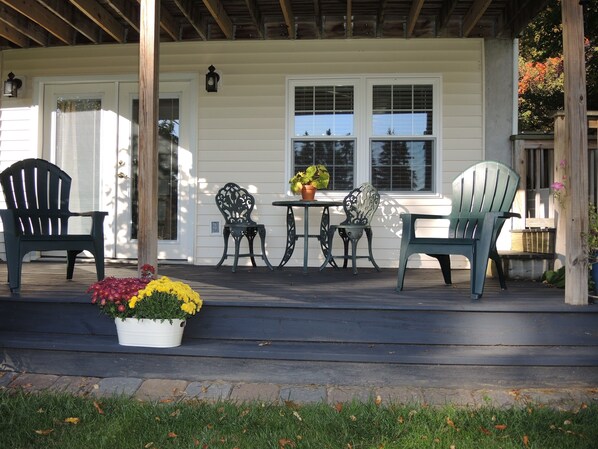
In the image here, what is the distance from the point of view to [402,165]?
5.94 meters

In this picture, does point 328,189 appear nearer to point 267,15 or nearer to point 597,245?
point 267,15

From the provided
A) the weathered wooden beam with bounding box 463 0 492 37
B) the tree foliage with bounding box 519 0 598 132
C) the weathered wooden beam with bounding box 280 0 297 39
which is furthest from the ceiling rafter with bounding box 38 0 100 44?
the tree foliage with bounding box 519 0 598 132

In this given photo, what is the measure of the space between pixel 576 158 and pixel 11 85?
549 cm

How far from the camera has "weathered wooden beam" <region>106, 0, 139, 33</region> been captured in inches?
204

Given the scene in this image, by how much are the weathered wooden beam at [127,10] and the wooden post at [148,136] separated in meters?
1.83

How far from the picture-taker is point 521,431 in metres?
2.39

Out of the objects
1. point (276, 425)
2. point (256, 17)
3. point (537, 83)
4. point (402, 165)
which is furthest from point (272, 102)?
point (537, 83)

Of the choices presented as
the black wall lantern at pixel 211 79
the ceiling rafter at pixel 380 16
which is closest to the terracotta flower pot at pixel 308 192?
the black wall lantern at pixel 211 79

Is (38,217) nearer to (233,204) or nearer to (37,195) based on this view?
(37,195)

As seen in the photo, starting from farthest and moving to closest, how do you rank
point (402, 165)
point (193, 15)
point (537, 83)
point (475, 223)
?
1. point (537, 83)
2. point (402, 165)
3. point (193, 15)
4. point (475, 223)

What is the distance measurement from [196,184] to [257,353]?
3.29 metres

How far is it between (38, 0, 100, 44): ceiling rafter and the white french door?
53 centimetres

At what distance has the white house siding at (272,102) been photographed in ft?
19.3

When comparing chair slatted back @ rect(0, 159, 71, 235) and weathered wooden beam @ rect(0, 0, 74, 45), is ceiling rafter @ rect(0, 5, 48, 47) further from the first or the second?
chair slatted back @ rect(0, 159, 71, 235)
